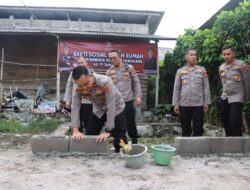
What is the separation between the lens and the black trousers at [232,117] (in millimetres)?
5051

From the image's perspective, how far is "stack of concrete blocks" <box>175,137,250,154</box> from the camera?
196 inches

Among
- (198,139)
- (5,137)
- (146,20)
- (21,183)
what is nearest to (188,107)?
(198,139)

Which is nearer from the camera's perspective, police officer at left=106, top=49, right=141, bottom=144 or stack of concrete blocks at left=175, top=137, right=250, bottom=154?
stack of concrete blocks at left=175, top=137, right=250, bottom=154

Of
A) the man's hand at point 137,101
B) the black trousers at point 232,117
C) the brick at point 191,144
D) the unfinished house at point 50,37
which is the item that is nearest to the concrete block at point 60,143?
the man's hand at point 137,101

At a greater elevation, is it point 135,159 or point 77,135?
point 77,135

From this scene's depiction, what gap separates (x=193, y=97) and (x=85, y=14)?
10.5 m

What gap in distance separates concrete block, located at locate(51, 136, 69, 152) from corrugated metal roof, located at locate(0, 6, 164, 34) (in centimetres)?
1020

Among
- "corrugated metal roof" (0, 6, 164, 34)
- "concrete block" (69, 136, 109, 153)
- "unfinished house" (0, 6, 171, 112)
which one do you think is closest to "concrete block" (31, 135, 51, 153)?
"concrete block" (69, 136, 109, 153)

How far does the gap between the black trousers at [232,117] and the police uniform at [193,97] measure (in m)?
0.33

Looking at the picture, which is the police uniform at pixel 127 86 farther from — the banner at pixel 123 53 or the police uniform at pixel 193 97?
the banner at pixel 123 53

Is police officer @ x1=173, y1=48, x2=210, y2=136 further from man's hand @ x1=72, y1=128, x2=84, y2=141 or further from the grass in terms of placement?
the grass

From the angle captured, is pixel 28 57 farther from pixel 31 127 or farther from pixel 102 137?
pixel 102 137

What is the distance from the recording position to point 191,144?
498cm

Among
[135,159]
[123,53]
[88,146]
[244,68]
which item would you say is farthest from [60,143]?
[123,53]
